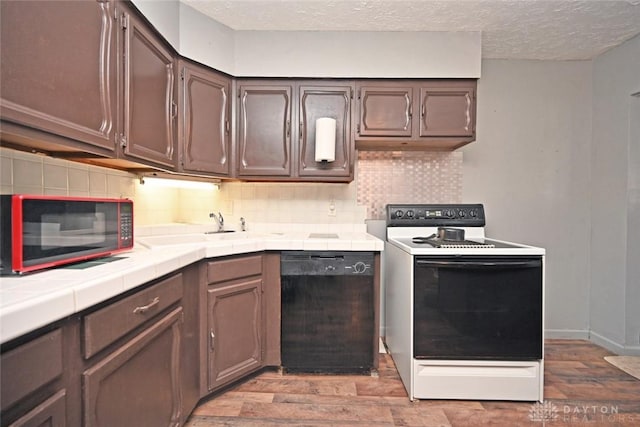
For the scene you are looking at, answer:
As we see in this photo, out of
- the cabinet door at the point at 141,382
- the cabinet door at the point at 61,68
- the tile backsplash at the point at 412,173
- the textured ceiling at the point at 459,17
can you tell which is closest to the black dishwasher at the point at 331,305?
the cabinet door at the point at 141,382

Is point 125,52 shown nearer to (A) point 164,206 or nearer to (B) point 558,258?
(A) point 164,206

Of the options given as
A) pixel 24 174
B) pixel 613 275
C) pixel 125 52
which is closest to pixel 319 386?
pixel 24 174

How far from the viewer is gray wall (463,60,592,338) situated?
8.92ft

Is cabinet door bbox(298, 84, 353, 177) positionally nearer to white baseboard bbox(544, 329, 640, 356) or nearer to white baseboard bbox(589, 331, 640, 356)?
white baseboard bbox(544, 329, 640, 356)

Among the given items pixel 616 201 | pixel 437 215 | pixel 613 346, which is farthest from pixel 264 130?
pixel 613 346

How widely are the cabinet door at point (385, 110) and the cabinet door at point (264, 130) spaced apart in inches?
21.2

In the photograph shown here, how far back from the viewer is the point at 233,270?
1891 millimetres

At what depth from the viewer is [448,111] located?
2.34m

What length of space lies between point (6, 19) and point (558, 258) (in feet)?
11.6

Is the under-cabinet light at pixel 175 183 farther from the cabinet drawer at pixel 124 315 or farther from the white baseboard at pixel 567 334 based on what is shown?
the white baseboard at pixel 567 334

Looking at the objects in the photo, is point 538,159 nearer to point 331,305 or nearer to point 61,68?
point 331,305

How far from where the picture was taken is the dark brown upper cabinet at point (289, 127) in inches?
92.0

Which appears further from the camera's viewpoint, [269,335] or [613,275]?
[613,275]

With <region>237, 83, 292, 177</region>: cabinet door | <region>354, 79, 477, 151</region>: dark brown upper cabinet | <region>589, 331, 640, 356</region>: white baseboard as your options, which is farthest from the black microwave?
<region>589, 331, 640, 356</region>: white baseboard
